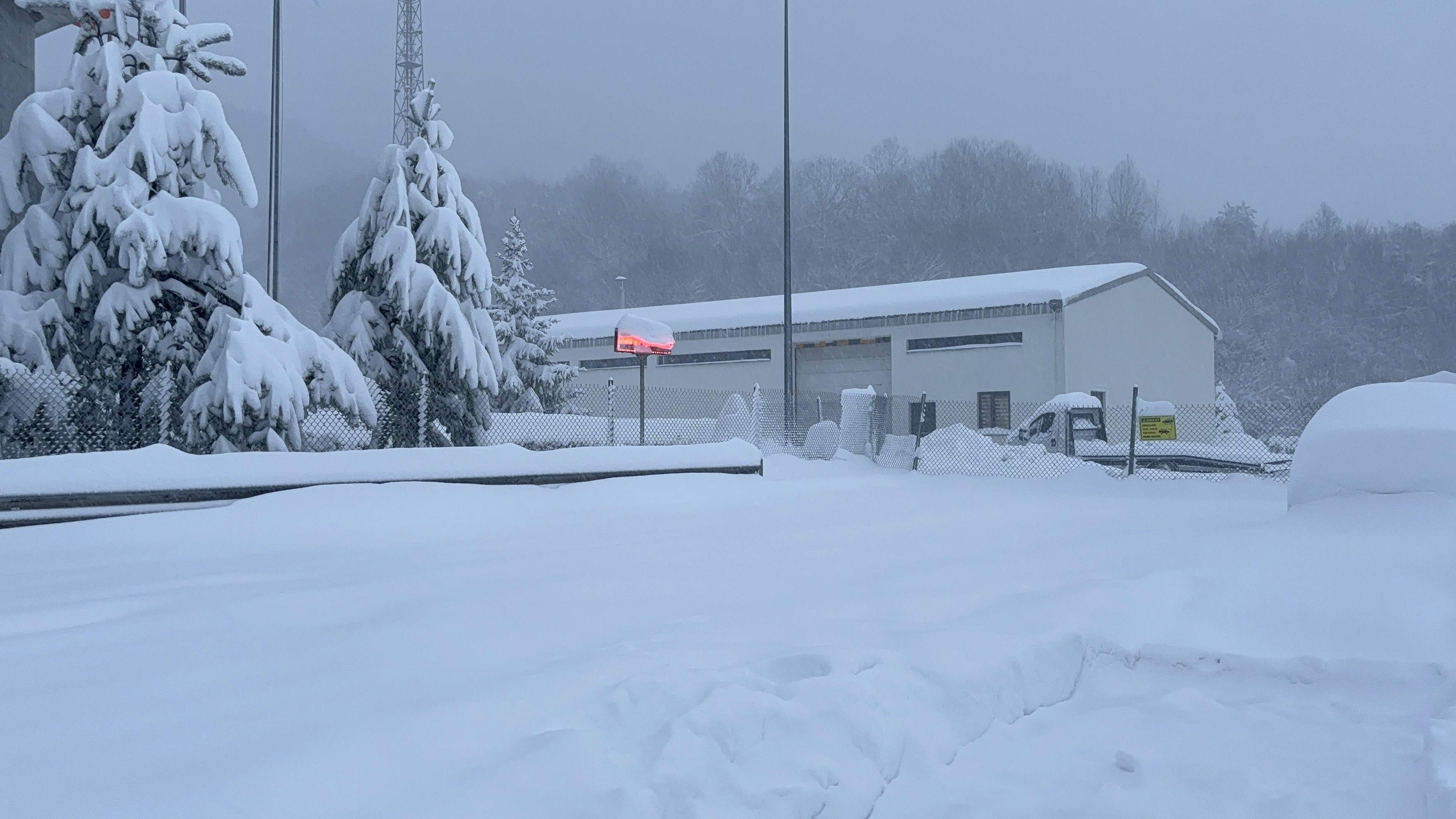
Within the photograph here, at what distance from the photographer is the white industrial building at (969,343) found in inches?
1117

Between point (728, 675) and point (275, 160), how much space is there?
67.2 ft

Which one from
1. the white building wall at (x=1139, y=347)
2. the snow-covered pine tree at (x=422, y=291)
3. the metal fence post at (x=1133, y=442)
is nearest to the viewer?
the snow-covered pine tree at (x=422, y=291)

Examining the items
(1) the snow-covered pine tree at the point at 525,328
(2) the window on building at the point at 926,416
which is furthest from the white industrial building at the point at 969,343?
(1) the snow-covered pine tree at the point at 525,328

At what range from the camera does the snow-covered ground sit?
103 inches

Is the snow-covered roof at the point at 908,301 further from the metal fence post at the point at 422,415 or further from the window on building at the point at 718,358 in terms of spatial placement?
the metal fence post at the point at 422,415

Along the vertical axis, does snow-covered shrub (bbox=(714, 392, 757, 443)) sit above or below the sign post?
below

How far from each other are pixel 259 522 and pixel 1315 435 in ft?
27.2

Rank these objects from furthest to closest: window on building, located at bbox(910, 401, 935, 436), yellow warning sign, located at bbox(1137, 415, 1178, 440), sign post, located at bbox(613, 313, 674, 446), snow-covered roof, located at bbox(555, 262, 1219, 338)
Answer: snow-covered roof, located at bbox(555, 262, 1219, 338), window on building, located at bbox(910, 401, 935, 436), yellow warning sign, located at bbox(1137, 415, 1178, 440), sign post, located at bbox(613, 313, 674, 446)

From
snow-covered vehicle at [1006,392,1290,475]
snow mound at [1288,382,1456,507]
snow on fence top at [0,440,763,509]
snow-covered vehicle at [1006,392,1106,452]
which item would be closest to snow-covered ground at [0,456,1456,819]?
snow mound at [1288,382,1456,507]

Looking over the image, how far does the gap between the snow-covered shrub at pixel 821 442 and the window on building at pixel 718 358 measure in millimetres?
15845

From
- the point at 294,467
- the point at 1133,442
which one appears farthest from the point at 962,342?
the point at 294,467

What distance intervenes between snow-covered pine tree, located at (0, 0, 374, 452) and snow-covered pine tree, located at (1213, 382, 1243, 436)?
13473 mm

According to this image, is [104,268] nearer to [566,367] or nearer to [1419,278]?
[566,367]

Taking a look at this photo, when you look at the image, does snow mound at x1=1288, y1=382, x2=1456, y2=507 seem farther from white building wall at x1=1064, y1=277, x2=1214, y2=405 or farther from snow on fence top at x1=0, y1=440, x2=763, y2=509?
white building wall at x1=1064, y1=277, x2=1214, y2=405
